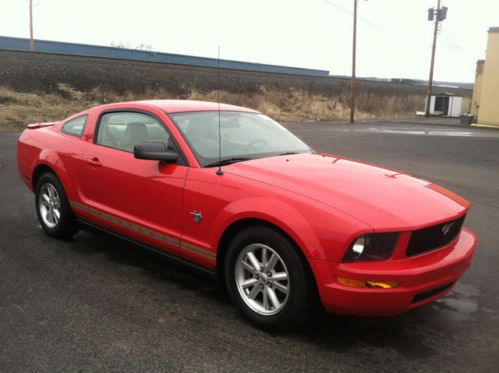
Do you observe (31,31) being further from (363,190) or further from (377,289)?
(377,289)

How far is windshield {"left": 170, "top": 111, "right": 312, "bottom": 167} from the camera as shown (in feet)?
12.9

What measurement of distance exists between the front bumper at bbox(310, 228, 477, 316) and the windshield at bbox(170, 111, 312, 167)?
1.35 metres

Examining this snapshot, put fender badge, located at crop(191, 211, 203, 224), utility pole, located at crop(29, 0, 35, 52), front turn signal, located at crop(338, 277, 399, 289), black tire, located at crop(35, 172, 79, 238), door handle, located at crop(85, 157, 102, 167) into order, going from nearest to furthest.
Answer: front turn signal, located at crop(338, 277, 399, 289) → fender badge, located at crop(191, 211, 203, 224) → door handle, located at crop(85, 157, 102, 167) → black tire, located at crop(35, 172, 79, 238) → utility pole, located at crop(29, 0, 35, 52)

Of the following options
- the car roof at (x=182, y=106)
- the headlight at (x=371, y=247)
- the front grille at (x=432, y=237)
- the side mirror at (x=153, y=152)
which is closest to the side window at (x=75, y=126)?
the car roof at (x=182, y=106)

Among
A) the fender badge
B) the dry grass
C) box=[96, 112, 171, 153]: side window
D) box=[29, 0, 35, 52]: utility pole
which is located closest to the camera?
the fender badge

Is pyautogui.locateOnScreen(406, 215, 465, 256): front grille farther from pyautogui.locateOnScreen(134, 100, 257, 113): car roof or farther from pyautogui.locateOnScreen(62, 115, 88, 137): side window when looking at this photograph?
pyautogui.locateOnScreen(62, 115, 88, 137): side window

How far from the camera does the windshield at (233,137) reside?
3.94 m

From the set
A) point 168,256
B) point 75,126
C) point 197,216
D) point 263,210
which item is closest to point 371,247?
point 263,210

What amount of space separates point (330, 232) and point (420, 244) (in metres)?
0.61

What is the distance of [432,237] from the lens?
316 centimetres

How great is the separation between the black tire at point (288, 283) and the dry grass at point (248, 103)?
1817 cm

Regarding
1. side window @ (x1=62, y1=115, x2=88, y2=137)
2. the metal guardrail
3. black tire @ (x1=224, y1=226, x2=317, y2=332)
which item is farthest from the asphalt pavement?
the metal guardrail

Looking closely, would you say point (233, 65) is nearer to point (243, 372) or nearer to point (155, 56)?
point (155, 56)

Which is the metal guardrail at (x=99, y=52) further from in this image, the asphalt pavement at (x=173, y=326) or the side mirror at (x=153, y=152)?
the side mirror at (x=153, y=152)
